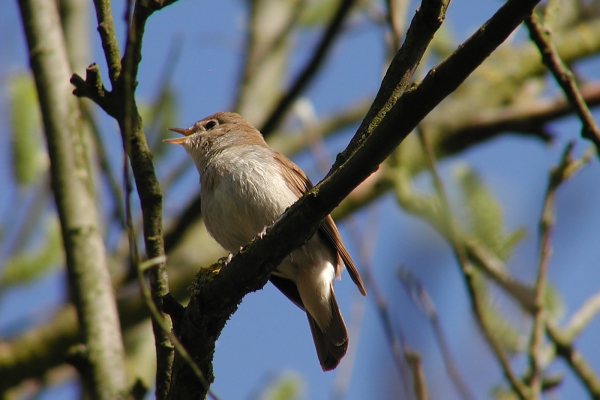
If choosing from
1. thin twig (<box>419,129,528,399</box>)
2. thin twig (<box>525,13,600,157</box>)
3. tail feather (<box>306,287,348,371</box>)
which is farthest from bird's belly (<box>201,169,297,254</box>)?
thin twig (<box>525,13,600,157</box>)

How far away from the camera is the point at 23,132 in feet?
16.9

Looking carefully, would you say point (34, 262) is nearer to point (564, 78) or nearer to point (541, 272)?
point (541, 272)

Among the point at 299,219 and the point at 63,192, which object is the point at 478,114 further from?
the point at 299,219

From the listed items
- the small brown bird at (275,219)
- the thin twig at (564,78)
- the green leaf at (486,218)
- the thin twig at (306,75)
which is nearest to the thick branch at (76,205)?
the small brown bird at (275,219)

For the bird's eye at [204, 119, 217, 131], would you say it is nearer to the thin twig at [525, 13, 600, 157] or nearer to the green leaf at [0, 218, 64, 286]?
the green leaf at [0, 218, 64, 286]

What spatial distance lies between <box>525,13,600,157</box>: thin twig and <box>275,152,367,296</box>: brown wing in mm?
1738

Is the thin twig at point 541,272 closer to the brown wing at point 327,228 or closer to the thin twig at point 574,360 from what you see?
the thin twig at point 574,360

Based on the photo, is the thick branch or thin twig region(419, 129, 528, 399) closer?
thin twig region(419, 129, 528, 399)

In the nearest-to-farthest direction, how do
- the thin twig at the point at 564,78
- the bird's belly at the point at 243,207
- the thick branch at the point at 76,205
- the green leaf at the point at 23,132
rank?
the thin twig at the point at 564,78, the thick branch at the point at 76,205, the bird's belly at the point at 243,207, the green leaf at the point at 23,132

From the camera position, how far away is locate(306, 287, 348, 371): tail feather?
4.99 meters

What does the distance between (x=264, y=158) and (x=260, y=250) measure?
2264 millimetres

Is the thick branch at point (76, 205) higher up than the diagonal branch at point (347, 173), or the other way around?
the thick branch at point (76, 205)

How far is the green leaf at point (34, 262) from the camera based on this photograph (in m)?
5.23

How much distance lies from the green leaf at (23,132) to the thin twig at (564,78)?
3414mm
